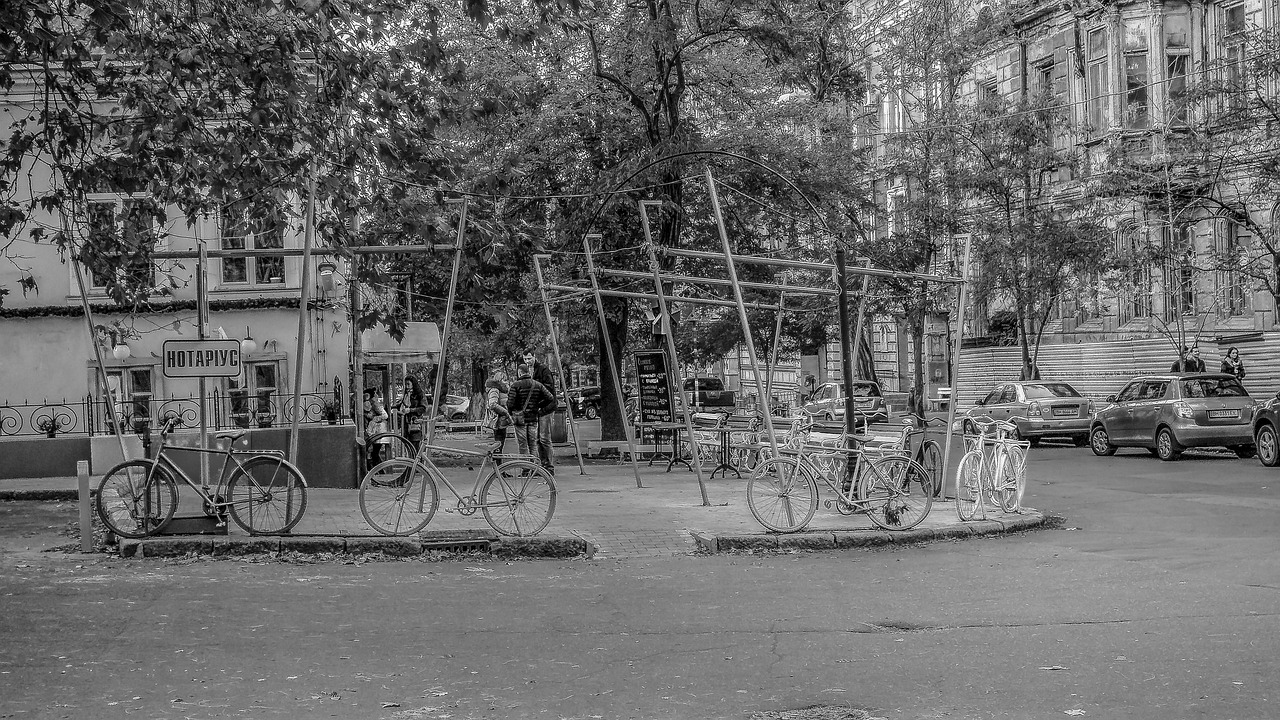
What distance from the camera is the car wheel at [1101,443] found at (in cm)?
2706

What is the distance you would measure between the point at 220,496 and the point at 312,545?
115 centimetres

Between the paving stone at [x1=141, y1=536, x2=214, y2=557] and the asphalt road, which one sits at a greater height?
the paving stone at [x1=141, y1=536, x2=214, y2=557]

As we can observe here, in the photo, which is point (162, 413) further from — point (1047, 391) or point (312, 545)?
point (1047, 391)

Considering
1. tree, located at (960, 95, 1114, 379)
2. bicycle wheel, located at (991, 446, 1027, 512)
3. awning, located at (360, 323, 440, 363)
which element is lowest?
bicycle wheel, located at (991, 446, 1027, 512)

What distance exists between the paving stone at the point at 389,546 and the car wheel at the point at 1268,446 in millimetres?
15388

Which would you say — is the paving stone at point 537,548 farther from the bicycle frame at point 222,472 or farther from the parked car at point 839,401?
the parked car at point 839,401

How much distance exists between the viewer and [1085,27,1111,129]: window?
35406mm

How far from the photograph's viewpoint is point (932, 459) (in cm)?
1658

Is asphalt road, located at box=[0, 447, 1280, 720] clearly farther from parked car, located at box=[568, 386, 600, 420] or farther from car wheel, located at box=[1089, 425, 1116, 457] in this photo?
parked car, located at box=[568, 386, 600, 420]

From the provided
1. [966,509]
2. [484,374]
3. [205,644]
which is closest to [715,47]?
[966,509]

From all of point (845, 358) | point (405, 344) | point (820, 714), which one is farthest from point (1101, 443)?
point (820, 714)

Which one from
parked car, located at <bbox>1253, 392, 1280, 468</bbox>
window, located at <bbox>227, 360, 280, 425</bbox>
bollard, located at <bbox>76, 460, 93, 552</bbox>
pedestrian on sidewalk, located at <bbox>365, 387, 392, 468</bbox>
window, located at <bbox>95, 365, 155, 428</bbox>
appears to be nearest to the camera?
bollard, located at <bbox>76, 460, 93, 552</bbox>

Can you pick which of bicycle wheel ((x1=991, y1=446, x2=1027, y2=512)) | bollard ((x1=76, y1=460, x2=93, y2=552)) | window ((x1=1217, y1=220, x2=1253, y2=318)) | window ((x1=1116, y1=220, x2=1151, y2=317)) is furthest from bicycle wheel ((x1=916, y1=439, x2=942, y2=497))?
window ((x1=1217, y1=220, x2=1253, y2=318))

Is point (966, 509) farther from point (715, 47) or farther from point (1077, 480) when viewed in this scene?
point (715, 47)
